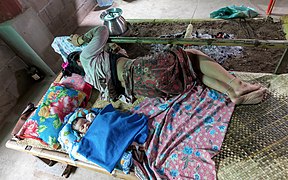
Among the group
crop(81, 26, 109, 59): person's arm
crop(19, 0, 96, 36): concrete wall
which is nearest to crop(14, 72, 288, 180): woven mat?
crop(81, 26, 109, 59): person's arm

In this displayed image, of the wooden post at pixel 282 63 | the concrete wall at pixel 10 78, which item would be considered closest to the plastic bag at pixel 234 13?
the wooden post at pixel 282 63

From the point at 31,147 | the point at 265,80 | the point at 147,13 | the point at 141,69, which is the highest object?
the point at 141,69

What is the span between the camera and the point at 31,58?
2322 millimetres

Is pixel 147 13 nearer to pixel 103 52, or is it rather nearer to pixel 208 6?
pixel 208 6

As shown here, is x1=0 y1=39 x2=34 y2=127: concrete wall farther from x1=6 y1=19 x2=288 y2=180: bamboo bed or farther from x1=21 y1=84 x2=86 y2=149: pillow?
x1=6 y1=19 x2=288 y2=180: bamboo bed

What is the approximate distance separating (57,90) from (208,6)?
2429 mm

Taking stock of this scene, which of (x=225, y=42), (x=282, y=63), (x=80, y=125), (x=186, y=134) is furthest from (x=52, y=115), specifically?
(x=282, y=63)

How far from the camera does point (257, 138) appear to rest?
116cm

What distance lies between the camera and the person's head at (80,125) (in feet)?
4.64

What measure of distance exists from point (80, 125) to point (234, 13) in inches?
88.3

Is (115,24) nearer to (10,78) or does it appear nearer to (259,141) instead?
(10,78)

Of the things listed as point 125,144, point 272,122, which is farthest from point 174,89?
point 272,122

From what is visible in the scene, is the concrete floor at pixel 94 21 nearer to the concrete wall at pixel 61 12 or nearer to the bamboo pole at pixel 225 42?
the concrete wall at pixel 61 12

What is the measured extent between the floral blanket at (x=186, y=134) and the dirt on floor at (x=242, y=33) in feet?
2.53
